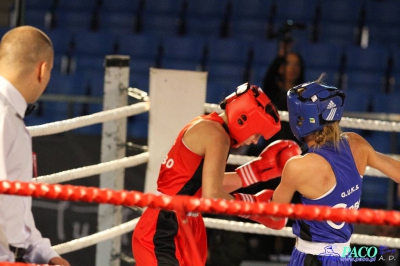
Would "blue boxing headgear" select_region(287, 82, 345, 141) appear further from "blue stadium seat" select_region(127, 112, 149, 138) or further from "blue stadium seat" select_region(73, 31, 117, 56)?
"blue stadium seat" select_region(73, 31, 117, 56)

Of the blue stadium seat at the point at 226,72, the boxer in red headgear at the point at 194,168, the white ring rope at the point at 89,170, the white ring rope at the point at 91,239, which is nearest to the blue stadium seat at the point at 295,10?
the blue stadium seat at the point at 226,72

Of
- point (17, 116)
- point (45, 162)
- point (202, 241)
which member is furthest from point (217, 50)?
point (17, 116)

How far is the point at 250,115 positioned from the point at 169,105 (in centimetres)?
71

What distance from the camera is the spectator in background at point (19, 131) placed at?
1780mm

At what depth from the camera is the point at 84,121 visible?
301cm

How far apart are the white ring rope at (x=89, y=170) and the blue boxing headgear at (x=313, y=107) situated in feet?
3.22

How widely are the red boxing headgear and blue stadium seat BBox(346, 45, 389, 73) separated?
4.66 m

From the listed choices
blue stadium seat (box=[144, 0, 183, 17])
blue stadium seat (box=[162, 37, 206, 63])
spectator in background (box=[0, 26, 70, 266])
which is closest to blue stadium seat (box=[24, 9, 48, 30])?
blue stadium seat (box=[144, 0, 183, 17])

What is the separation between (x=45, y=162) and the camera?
4.17m

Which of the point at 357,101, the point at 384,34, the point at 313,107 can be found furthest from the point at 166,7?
the point at 313,107

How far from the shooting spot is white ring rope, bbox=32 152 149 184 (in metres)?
2.97

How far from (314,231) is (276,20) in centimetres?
537

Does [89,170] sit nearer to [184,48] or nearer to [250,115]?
[250,115]

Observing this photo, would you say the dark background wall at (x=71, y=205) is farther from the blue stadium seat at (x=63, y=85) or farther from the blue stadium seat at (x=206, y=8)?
the blue stadium seat at (x=206, y=8)
